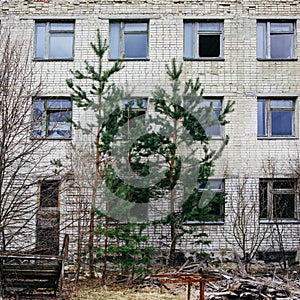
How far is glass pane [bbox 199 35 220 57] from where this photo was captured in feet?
54.8

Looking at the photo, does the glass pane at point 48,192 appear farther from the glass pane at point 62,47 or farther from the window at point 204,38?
the window at point 204,38

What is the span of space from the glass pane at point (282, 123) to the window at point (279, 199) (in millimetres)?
1698

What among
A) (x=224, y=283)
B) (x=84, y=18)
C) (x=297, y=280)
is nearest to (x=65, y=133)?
(x=84, y=18)

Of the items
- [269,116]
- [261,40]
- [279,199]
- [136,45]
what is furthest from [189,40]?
[279,199]

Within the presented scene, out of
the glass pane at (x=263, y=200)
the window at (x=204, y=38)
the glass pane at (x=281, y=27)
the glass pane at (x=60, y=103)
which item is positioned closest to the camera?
the glass pane at (x=263, y=200)

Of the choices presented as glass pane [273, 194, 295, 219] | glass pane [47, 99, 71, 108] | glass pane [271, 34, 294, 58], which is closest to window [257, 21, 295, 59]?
glass pane [271, 34, 294, 58]

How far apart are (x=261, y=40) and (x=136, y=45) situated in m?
4.30

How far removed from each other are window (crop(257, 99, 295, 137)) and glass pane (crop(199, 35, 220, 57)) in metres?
2.27

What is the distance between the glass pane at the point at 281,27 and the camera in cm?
1683

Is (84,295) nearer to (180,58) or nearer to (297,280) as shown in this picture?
(297,280)

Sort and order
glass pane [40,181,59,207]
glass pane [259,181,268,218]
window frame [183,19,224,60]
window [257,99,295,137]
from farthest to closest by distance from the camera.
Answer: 1. window frame [183,19,224,60]
2. window [257,99,295,137]
3. glass pane [259,181,268,218]
4. glass pane [40,181,59,207]

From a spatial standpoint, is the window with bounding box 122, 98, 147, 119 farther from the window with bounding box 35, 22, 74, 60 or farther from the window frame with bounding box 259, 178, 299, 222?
the window frame with bounding box 259, 178, 299, 222

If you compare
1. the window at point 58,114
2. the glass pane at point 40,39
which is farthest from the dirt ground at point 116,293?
the glass pane at point 40,39

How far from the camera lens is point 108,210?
12219mm
